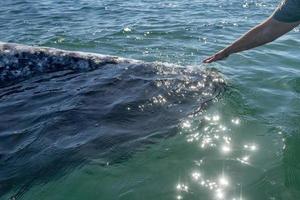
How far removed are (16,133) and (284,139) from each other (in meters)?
3.45

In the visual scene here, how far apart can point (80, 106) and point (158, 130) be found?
1284mm

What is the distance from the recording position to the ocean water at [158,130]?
16.2ft

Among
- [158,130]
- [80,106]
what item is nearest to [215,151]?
[158,130]

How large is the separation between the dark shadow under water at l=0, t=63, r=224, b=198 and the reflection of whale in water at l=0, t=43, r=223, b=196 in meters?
0.01

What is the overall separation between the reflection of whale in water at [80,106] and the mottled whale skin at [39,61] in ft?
0.05

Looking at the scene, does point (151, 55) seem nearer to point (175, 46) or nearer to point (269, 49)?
point (175, 46)

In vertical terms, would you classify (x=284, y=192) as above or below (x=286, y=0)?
below

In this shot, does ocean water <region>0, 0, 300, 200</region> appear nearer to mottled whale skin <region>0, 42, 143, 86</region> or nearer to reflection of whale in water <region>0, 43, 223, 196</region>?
reflection of whale in water <region>0, 43, 223, 196</region>

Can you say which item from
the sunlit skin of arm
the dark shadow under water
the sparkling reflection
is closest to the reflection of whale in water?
the dark shadow under water

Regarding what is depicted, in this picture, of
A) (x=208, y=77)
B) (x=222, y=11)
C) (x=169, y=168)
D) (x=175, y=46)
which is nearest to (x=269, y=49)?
(x=175, y=46)

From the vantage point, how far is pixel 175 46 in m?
10.2

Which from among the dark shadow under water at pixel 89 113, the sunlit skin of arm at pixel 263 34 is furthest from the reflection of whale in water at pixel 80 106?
the sunlit skin of arm at pixel 263 34

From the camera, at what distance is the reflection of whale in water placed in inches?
217

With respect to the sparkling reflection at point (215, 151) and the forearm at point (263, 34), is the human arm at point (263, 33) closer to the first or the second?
the forearm at point (263, 34)
